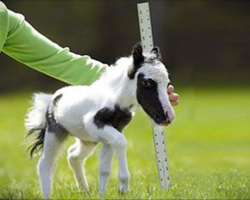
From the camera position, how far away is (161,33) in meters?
23.0

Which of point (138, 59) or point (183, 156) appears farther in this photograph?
point (183, 156)

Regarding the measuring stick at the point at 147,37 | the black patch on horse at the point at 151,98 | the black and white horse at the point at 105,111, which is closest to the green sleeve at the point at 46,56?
the black and white horse at the point at 105,111

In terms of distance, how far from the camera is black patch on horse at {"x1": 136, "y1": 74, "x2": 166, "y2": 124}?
14.9ft

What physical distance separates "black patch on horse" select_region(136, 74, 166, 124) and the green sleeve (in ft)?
1.97

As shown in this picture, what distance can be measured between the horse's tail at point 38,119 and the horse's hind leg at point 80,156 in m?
0.23

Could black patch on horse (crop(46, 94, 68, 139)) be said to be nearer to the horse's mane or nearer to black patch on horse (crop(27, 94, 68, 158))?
black patch on horse (crop(27, 94, 68, 158))

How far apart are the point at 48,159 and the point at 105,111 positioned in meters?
0.73

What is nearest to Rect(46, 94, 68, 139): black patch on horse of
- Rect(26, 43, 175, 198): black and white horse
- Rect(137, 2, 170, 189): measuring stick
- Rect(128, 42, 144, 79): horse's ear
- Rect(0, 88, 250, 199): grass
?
Rect(26, 43, 175, 198): black and white horse

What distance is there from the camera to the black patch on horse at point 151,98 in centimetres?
453

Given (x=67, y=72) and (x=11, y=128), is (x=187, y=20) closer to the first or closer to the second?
(x=11, y=128)

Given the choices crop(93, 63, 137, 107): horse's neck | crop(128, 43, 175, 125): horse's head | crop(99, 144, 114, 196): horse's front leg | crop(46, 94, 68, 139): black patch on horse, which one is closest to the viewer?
crop(128, 43, 175, 125): horse's head

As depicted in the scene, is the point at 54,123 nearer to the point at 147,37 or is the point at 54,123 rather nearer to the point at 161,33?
the point at 147,37

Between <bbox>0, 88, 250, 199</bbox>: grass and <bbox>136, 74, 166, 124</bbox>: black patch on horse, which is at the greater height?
<bbox>136, 74, 166, 124</bbox>: black patch on horse

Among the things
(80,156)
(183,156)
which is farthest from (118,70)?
(183,156)
